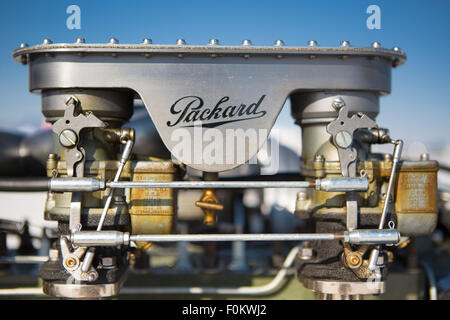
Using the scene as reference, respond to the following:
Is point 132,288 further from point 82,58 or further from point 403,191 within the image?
point 403,191

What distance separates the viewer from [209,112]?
179 cm

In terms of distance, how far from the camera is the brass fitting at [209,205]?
1.96 metres

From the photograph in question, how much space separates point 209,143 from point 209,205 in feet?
1.05

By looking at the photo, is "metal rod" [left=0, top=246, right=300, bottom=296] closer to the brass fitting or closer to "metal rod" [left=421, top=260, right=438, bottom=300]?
the brass fitting

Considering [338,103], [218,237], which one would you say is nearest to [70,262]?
[218,237]

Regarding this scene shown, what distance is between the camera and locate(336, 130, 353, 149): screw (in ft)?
5.76

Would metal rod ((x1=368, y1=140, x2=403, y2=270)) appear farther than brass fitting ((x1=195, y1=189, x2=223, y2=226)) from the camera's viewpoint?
No

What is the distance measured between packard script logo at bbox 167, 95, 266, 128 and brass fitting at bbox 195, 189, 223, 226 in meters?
0.36

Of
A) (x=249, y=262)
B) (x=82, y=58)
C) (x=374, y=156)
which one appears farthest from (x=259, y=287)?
(x=82, y=58)

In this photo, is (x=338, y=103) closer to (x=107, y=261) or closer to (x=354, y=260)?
(x=354, y=260)

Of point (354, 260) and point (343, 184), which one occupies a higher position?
point (343, 184)

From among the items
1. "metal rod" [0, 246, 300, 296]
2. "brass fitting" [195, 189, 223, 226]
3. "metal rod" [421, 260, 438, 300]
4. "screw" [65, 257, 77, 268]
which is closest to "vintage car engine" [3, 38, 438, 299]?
"screw" [65, 257, 77, 268]

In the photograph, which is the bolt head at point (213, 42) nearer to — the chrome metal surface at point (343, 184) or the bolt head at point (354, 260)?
the chrome metal surface at point (343, 184)

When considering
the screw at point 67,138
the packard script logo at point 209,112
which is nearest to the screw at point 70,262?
the screw at point 67,138
